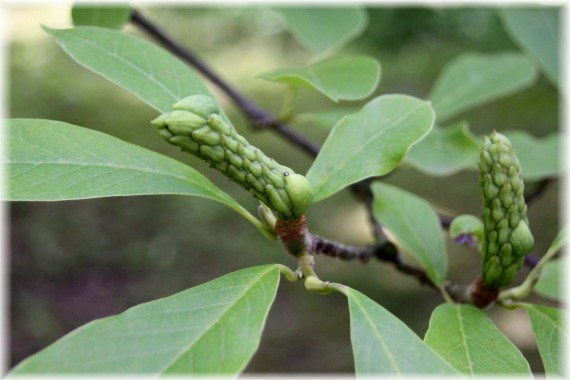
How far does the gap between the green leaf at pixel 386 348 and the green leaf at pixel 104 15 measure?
0.63 m

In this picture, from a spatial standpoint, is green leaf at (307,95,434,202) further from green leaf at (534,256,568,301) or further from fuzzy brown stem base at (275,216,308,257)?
green leaf at (534,256,568,301)

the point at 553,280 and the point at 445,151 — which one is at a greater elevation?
the point at 445,151

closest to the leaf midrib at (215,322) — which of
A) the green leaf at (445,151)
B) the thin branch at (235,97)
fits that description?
the green leaf at (445,151)

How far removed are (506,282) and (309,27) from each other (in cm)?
67

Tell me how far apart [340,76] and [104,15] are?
40cm

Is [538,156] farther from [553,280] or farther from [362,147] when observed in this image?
[362,147]

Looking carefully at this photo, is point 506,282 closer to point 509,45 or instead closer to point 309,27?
point 309,27

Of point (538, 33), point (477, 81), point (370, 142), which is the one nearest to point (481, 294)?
point (370, 142)

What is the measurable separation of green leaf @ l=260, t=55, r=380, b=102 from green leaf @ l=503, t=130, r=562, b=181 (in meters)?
0.42

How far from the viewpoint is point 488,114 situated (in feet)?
12.6

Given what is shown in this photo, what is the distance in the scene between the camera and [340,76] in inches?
33.2

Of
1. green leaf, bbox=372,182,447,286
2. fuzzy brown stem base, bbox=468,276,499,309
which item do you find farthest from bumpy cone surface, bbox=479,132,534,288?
green leaf, bbox=372,182,447,286

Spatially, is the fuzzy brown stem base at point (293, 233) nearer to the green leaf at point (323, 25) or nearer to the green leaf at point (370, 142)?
the green leaf at point (370, 142)

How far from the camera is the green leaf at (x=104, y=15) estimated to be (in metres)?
0.99
